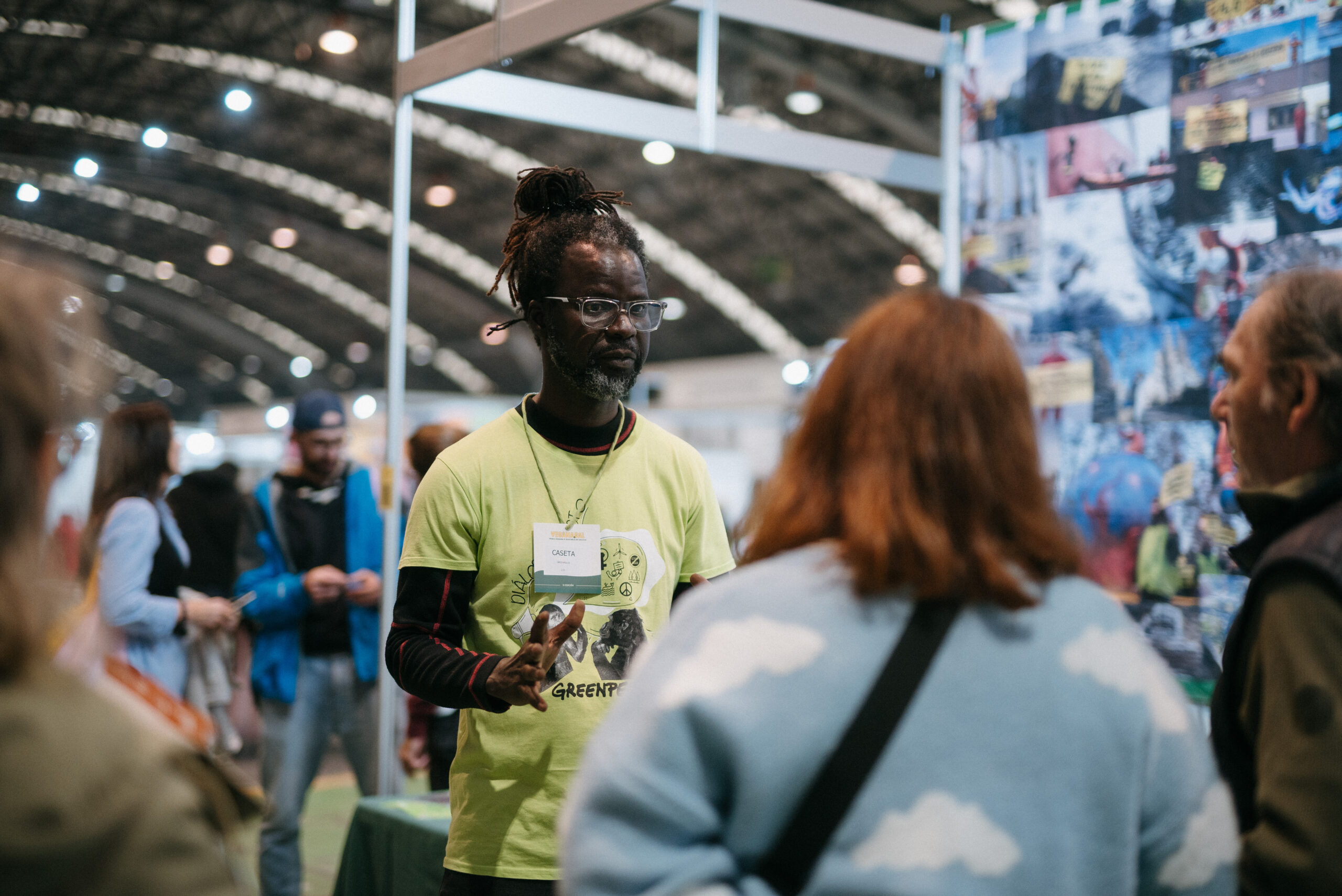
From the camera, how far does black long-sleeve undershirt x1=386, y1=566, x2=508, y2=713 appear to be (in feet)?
5.20

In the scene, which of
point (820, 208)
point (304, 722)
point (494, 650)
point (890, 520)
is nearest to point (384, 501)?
point (304, 722)

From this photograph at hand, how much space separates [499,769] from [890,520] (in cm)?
92

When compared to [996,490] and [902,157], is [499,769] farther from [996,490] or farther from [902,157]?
[902,157]

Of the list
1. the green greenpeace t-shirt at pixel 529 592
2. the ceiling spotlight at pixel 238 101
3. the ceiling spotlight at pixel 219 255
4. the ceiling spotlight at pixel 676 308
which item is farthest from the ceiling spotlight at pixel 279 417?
the green greenpeace t-shirt at pixel 529 592

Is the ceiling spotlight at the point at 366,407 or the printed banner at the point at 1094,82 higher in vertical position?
the printed banner at the point at 1094,82

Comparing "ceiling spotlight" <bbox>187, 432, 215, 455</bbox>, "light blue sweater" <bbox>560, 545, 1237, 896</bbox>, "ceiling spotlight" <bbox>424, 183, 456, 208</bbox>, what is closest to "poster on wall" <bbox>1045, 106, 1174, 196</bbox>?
"light blue sweater" <bbox>560, 545, 1237, 896</bbox>

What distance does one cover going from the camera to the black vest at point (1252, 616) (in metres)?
1.17

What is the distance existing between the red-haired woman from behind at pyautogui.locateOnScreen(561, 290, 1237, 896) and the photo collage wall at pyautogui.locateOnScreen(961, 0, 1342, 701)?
4.80ft

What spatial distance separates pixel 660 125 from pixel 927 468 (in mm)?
2747

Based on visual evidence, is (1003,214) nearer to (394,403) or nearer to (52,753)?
(394,403)

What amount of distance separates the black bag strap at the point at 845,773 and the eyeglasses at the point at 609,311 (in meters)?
1.01

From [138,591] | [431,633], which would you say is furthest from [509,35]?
[138,591]

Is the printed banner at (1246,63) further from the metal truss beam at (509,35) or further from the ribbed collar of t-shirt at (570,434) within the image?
the ribbed collar of t-shirt at (570,434)

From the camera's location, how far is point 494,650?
1.70 metres
